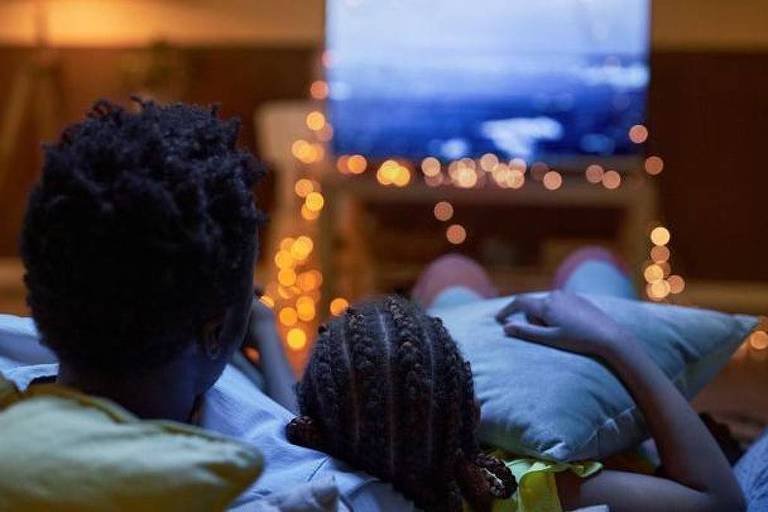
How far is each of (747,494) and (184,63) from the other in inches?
131

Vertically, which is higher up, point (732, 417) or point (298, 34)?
point (298, 34)

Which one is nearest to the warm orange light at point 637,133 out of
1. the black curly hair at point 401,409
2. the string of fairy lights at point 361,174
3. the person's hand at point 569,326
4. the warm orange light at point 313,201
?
the string of fairy lights at point 361,174

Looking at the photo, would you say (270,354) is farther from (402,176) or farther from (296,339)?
(402,176)

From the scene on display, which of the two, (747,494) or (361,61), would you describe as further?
(361,61)

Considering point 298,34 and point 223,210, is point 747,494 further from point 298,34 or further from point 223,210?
point 298,34

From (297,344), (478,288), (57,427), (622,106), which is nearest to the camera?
(57,427)

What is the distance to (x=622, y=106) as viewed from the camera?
356 cm

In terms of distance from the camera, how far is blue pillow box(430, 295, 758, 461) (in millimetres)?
1105

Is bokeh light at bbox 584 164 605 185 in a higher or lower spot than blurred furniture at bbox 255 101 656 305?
higher

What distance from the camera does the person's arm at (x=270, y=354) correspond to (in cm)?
133

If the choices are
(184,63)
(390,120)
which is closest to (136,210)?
(390,120)

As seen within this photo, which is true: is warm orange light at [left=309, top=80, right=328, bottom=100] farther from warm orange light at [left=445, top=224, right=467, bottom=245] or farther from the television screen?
warm orange light at [left=445, top=224, right=467, bottom=245]

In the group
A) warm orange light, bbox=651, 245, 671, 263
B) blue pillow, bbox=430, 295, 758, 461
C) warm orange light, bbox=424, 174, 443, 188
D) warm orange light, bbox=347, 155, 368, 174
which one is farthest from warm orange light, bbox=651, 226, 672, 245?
Answer: blue pillow, bbox=430, 295, 758, 461

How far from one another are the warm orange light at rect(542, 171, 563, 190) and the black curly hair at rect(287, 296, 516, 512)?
2.55 meters
